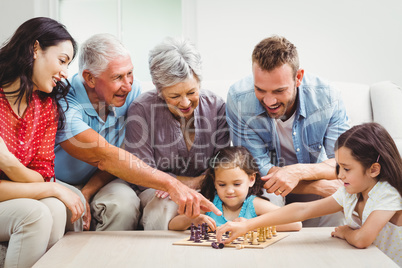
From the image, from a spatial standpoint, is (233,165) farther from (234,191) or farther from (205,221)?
(205,221)

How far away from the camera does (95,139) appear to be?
2129 mm

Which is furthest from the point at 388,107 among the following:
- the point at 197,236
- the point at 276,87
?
the point at 197,236

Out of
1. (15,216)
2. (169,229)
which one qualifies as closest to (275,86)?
(169,229)

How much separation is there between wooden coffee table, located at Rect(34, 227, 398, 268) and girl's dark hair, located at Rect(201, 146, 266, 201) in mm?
358

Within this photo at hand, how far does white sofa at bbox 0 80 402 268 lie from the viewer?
2.82 m

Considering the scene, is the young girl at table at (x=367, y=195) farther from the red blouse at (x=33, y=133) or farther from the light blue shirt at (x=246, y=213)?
the red blouse at (x=33, y=133)

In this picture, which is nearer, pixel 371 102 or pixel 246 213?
pixel 246 213

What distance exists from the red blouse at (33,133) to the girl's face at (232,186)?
0.74 m

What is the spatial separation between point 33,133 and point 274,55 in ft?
3.72

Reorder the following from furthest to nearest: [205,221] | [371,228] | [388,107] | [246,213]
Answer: [388,107], [246,213], [205,221], [371,228]

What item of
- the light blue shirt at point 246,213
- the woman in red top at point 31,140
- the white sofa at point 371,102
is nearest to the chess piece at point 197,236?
the light blue shirt at point 246,213

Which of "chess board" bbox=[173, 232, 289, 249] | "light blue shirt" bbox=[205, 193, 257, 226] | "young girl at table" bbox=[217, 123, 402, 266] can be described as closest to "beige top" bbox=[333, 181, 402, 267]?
"young girl at table" bbox=[217, 123, 402, 266]

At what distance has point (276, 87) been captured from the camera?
221 cm

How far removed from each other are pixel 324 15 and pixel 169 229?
92.3 inches
